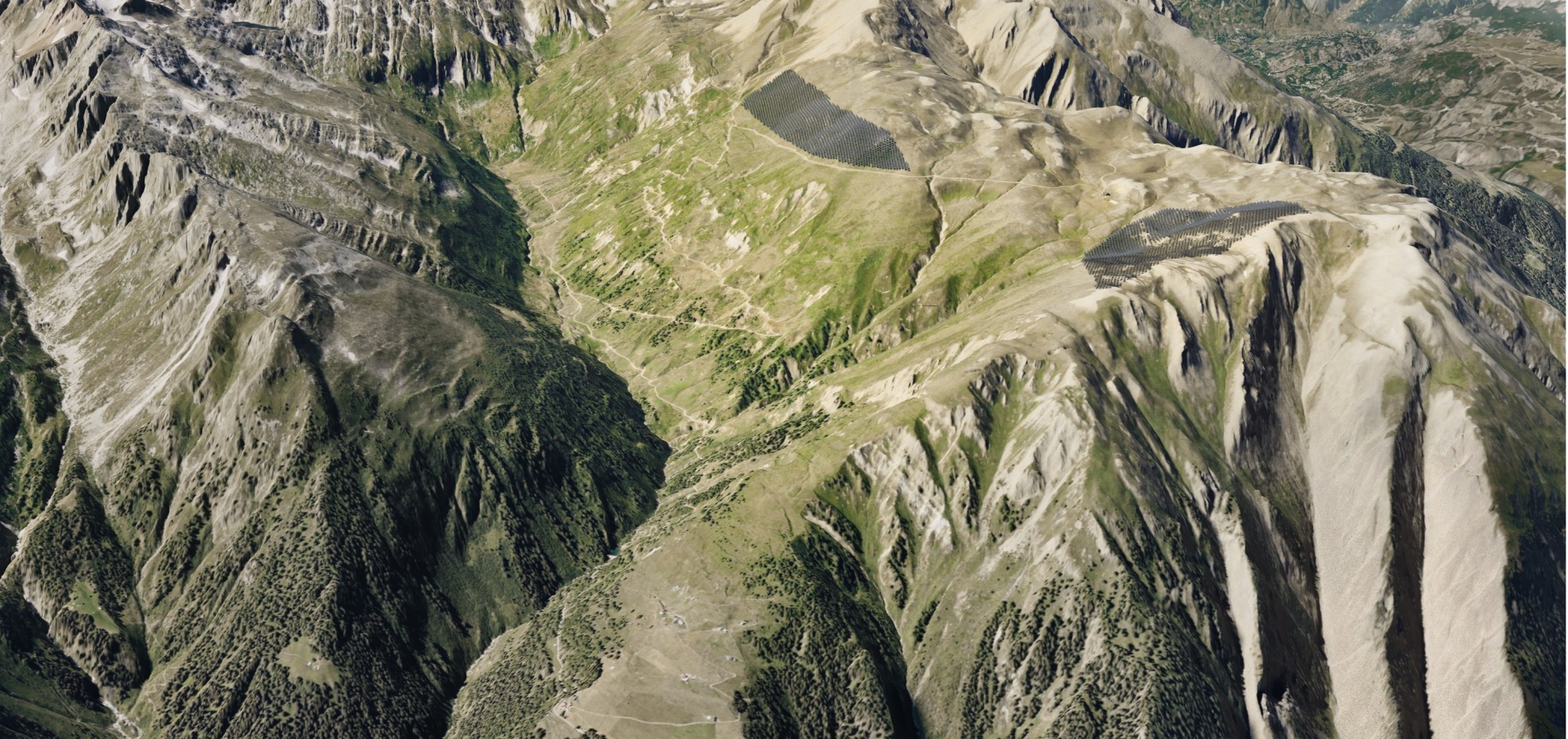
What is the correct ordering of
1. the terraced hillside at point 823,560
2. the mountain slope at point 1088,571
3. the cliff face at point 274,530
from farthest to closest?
the cliff face at point 274,530 → the mountain slope at point 1088,571 → the terraced hillside at point 823,560

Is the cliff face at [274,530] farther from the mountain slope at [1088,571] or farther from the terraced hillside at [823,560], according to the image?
the mountain slope at [1088,571]

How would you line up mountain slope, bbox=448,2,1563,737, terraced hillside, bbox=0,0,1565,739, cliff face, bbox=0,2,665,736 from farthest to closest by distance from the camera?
cliff face, bbox=0,2,665,736 < mountain slope, bbox=448,2,1563,737 < terraced hillside, bbox=0,0,1565,739

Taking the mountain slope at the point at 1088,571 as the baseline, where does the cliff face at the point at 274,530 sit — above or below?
above

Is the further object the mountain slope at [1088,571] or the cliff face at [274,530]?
the cliff face at [274,530]

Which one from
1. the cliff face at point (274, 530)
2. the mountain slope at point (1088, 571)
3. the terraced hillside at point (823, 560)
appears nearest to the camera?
the terraced hillside at point (823, 560)

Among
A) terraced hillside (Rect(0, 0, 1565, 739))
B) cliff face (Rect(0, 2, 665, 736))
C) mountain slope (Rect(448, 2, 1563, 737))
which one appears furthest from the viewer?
cliff face (Rect(0, 2, 665, 736))

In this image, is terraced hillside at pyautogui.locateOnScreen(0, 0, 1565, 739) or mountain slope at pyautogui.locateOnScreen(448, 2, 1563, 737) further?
mountain slope at pyautogui.locateOnScreen(448, 2, 1563, 737)

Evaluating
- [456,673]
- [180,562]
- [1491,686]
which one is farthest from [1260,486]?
[180,562]

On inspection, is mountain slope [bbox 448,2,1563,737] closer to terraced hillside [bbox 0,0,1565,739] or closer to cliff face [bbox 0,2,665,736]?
terraced hillside [bbox 0,0,1565,739]

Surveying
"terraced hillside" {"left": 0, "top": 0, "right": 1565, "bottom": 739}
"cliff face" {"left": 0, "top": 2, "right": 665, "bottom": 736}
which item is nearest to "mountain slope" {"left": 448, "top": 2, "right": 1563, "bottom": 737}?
"terraced hillside" {"left": 0, "top": 0, "right": 1565, "bottom": 739}

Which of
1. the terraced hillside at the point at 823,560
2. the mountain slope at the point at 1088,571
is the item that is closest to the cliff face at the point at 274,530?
the terraced hillside at the point at 823,560

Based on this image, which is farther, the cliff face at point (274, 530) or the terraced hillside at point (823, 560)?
the cliff face at point (274, 530)
